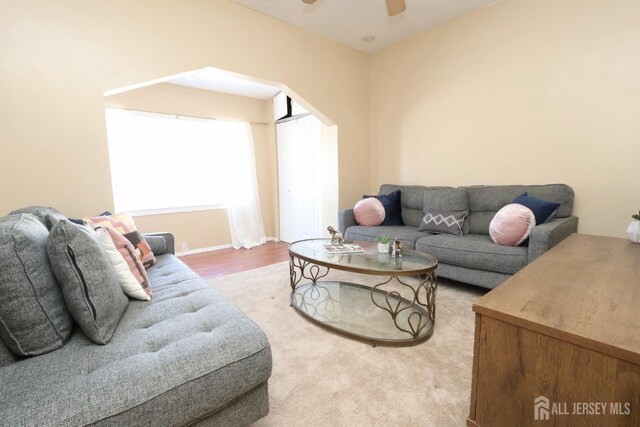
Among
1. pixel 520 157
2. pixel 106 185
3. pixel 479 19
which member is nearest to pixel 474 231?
pixel 520 157

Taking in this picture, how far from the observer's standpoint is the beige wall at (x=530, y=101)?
2.43 metres

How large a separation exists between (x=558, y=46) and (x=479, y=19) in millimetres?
848

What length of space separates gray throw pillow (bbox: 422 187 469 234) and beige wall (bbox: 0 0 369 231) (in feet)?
7.63

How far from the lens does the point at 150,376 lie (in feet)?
2.96

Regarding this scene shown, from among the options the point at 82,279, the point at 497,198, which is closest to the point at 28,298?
the point at 82,279

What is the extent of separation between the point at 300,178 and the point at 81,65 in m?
2.92

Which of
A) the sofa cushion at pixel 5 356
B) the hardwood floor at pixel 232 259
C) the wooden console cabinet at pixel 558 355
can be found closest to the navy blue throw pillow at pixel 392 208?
the hardwood floor at pixel 232 259

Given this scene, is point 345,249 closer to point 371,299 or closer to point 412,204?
point 371,299

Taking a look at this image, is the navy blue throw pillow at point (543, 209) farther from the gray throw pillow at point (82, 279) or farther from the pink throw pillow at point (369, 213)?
the gray throw pillow at point (82, 279)

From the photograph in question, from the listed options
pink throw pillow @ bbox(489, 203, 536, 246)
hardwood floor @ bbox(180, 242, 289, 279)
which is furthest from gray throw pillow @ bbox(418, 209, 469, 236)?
hardwood floor @ bbox(180, 242, 289, 279)

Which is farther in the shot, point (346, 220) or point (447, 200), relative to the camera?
point (346, 220)

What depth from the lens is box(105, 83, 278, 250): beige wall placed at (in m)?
3.93

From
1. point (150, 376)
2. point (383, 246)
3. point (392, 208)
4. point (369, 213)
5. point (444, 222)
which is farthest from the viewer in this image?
point (392, 208)

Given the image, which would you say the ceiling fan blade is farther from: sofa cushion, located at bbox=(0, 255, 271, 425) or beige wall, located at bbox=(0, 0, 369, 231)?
sofa cushion, located at bbox=(0, 255, 271, 425)
